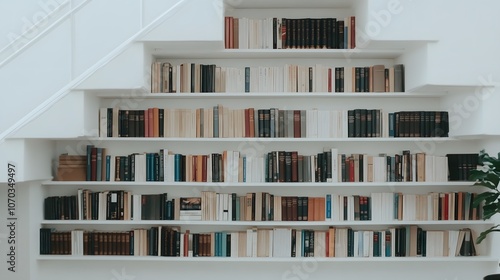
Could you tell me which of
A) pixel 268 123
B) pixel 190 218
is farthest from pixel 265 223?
pixel 268 123

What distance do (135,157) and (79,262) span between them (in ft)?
3.34

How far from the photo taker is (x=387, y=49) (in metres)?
5.45

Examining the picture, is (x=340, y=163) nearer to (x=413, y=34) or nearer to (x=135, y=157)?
(x=413, y=34)

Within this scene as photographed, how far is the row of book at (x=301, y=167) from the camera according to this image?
5.60 metres

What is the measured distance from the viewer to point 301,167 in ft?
18.4

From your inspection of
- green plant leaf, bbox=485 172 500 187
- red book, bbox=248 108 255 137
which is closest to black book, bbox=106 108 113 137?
red book, bbox=248 108 255 137

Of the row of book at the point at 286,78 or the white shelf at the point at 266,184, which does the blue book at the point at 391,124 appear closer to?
the row of book at the point at 286,78

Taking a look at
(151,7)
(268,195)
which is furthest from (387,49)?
(151,7)

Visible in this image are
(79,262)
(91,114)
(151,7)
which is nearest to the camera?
(151,7)

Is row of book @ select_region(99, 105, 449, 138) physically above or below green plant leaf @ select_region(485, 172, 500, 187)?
above

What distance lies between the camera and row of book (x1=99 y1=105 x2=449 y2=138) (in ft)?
18.4

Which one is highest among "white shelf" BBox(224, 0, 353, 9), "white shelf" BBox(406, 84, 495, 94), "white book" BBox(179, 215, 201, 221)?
"white shelf" BBox(224, 0, 353, 9)

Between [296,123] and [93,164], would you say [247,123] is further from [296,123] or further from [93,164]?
[93,164]

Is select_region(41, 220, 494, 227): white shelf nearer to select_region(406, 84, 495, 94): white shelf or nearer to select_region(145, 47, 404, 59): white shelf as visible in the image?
select_region(406, 84, 495, 94): white shelf
